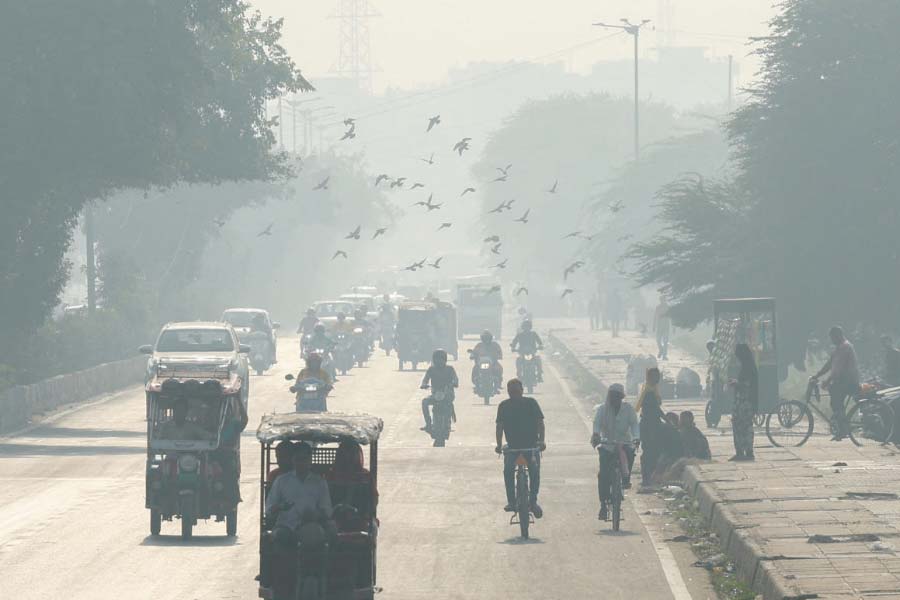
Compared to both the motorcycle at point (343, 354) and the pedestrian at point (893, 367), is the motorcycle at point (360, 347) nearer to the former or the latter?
the motorcycle at point (343, 354)

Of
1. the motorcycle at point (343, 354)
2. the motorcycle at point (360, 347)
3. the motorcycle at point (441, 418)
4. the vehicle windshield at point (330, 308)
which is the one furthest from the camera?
the vehicle windshield at point (330, 308)

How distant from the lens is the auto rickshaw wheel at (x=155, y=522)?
712 inches

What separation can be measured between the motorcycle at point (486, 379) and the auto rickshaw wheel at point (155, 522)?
75.4 feet

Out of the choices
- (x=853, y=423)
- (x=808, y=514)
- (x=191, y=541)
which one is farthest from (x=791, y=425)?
(x=191, y=541)

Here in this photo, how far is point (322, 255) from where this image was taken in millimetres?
131500

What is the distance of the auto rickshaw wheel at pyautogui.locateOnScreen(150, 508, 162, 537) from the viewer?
18.1 meters

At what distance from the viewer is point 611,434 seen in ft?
64.7

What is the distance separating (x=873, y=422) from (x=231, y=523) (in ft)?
41.2

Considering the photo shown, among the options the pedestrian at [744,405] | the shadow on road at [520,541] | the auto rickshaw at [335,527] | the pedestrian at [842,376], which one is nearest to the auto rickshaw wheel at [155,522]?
the shadow on road at [520,541]

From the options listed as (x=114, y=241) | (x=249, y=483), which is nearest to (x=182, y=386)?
(x=249, y=483)

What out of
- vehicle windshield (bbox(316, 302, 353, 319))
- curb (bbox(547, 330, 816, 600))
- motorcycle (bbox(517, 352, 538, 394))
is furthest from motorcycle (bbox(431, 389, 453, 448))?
vehicle windshield (bbox(316, 302, 353, 319))

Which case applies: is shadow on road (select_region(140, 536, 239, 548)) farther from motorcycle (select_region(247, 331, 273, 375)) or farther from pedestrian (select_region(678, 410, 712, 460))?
motorcycle (select_region(247, 331, 273, 375))

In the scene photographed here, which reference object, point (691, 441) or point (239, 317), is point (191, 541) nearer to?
point (691, 441)

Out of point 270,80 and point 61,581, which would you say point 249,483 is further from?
point 270,80
